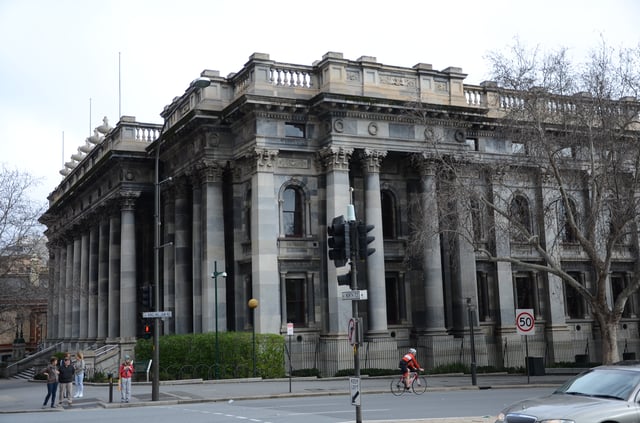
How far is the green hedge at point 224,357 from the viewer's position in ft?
115

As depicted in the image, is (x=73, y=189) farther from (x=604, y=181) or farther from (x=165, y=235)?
(x=604, y=181)

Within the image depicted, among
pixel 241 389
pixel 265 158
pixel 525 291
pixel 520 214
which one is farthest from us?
pixel 525 291

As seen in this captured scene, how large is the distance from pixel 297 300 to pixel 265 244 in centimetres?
375

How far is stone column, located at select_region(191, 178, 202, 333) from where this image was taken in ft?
135

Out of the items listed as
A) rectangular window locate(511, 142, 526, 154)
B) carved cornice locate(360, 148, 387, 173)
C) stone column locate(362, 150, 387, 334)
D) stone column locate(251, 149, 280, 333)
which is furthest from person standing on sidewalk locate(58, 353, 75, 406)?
rectangular window locate(511, 142, 526, 154)

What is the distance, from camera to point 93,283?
5659 cm

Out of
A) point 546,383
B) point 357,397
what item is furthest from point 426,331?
point 357,397

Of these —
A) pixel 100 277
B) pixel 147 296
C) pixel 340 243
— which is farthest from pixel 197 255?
pixel 340 243

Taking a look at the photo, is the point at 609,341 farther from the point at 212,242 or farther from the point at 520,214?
the point at 212,242

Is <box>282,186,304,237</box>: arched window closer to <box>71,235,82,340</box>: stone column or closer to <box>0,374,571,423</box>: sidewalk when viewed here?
<box>0,374,571,423</box>: sidewalk

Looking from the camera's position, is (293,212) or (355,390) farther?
(293,212)

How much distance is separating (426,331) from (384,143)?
953 centimetres

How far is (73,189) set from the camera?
61062 mm

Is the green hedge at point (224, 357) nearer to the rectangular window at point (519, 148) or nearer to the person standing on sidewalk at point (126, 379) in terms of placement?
the person standing on sidewalk at point (126, 379)
